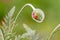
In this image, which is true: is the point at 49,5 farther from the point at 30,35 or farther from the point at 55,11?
the point at 30,35

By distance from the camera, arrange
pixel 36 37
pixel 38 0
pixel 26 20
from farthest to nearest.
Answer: pixel 38 0 → pixel 26 20 → pixel 36 37

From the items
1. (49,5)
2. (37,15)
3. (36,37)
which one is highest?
(49,5)

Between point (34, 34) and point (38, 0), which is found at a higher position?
point (38, 0)

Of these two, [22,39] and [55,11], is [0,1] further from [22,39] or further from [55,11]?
[22,39]

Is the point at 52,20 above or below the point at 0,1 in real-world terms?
below

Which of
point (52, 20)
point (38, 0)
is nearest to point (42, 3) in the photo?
point (38, 0)

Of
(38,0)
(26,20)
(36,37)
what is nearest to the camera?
(36,37)

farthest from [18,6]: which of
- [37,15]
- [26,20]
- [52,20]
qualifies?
[37,15]

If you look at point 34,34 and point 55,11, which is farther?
point 55,11

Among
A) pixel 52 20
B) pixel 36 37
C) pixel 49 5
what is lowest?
pixel 36 37
